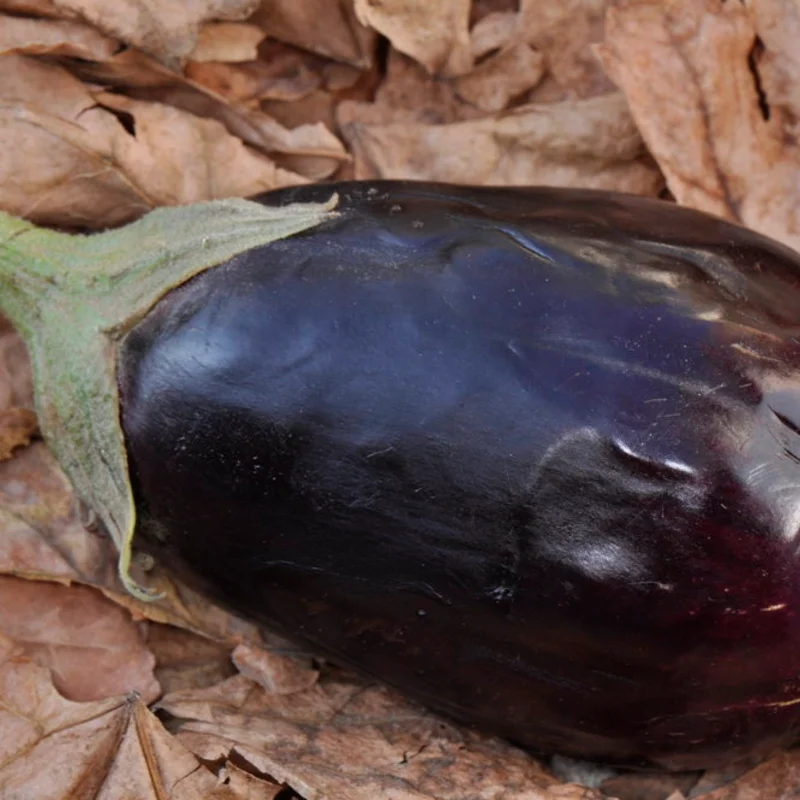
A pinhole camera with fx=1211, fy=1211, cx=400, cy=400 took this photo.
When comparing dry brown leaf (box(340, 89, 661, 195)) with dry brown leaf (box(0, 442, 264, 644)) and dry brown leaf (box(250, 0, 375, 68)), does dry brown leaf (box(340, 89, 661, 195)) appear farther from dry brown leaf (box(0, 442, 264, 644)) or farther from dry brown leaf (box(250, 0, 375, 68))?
dry brown leaf (box(0, 442, 264, 644))

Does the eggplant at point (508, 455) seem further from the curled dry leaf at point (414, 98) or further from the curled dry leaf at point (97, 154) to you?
the curled dry leaf at point (414, 98)

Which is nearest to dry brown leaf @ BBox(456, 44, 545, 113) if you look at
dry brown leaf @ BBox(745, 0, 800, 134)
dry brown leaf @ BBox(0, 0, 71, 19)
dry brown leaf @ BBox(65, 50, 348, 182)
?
dry brown leaf @ BBox(65, 50, 348, 182)

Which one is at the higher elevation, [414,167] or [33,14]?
[33,14]

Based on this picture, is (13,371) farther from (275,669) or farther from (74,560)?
(275,669)

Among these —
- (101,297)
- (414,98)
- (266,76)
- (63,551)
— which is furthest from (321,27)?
(63,551)

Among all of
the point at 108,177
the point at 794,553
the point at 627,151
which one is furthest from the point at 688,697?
the point at 108,177

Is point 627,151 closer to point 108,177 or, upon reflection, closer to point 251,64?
point 251,64

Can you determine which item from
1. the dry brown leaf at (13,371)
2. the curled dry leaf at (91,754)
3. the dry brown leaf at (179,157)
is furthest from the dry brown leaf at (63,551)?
the dry brown leaf at (179,157)

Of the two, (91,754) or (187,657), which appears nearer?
(91,754)
